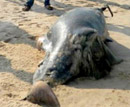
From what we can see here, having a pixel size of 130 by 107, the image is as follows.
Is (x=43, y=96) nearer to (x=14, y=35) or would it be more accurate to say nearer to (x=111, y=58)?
(x=111, y=58)

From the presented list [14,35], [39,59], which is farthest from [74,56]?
[14,35]

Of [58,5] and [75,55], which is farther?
[58,5]

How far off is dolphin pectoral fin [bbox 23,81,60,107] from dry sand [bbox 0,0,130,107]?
92 mm

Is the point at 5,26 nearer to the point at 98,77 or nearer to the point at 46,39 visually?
the point at 46,39

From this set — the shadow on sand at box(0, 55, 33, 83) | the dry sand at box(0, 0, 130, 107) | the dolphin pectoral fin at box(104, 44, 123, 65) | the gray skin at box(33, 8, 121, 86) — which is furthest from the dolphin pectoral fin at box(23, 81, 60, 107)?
the dolphin pectoral fin at box(104, 44, 123, 65)

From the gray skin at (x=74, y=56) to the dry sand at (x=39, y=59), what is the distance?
14cm

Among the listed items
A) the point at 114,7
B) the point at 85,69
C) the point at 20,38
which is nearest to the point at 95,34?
the point at 85,69

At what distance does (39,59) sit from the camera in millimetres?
5812

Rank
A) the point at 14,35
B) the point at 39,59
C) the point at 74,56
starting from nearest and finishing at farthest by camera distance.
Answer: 1. the point at 74,56
2. the point at 39,59
3. the point at 14,35

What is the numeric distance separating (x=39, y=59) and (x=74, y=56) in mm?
979

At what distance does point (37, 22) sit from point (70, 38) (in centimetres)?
274

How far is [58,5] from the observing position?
364 inches

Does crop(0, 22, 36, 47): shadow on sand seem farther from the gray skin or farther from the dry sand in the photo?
the gray skin

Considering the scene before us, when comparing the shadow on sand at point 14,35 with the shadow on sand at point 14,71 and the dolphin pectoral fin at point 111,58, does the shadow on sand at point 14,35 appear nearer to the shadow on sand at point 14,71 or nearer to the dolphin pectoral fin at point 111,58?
the shadow on sand at point 14,71
